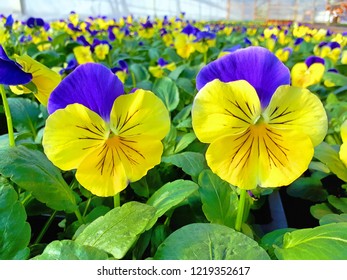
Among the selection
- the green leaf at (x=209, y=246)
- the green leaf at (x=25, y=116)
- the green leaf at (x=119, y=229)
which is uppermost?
the green leaf at (x=119, y=229)

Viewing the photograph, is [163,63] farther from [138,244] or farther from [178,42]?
[138,244]

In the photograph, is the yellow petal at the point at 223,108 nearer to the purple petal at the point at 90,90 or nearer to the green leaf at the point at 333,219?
the purple petal at the point at 90,90

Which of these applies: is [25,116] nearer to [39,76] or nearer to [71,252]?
[39,76]

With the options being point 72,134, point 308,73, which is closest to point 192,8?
point 308,73

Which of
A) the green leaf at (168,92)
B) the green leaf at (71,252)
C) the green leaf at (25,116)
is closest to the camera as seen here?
the green leaf at (71,252)

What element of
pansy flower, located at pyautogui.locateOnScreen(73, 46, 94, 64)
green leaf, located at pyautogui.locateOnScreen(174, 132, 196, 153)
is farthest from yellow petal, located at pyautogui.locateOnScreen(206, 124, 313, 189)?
A: pansy flower, located at pyautogui.locateOnScreen(73, 46, 94, 64)

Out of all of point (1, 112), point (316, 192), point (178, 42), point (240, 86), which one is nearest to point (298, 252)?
point (240, 86)

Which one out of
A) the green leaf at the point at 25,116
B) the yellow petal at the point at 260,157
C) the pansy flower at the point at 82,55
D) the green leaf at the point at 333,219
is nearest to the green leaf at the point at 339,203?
the green leaf at the point at 333,219

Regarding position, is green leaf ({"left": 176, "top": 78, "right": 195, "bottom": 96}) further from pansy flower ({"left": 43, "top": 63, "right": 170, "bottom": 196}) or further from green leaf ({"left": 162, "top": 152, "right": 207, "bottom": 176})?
pansy flower ({"left": 43, "top": 63, "right": 170, "bottom": 196})
